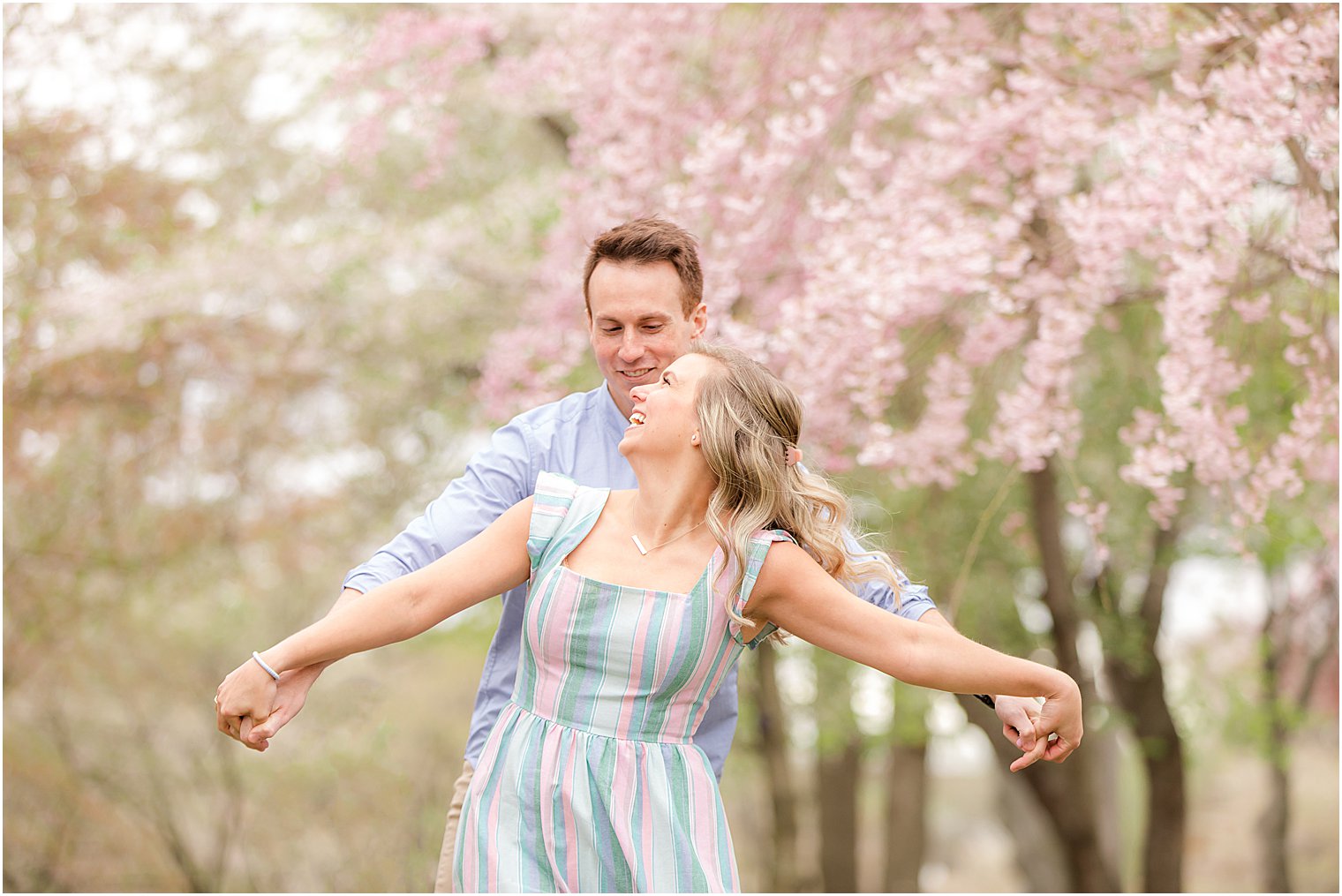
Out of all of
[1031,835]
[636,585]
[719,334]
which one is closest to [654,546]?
[636,585]

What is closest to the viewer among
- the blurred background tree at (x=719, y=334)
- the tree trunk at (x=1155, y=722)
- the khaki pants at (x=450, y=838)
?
the khaki pants at (x=450, y=838)

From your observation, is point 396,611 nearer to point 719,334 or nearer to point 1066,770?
point 719,334

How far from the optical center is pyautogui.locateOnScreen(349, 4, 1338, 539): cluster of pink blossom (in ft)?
12.8

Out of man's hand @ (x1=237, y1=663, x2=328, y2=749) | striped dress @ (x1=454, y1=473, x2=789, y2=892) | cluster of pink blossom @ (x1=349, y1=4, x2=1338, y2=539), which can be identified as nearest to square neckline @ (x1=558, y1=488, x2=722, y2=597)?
striped dress @ (x1=454, y1=473, x2=789, y2=892)

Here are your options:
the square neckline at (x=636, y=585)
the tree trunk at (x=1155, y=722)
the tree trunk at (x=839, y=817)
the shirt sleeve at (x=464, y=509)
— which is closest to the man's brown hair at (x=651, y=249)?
the shirt sleeve at (x=464, y=509)

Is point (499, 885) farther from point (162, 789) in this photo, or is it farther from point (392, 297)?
point (162, 789)

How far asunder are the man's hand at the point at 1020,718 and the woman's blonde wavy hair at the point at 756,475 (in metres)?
0.29

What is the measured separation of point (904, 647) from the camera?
7.58ft

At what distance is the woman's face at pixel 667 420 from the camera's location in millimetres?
2361

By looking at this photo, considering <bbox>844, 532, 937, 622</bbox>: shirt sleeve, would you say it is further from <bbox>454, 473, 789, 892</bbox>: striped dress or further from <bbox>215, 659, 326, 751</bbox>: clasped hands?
<bbox>215, 659, 326, 751</bbox>: clasped hands

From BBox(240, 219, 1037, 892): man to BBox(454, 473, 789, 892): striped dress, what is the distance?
16.7 inches

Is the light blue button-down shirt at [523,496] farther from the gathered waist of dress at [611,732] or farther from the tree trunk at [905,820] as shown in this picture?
the tree trunk at [905,820]

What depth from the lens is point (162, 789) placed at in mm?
10609

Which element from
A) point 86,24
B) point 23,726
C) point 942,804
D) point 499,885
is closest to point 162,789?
point 23,726
